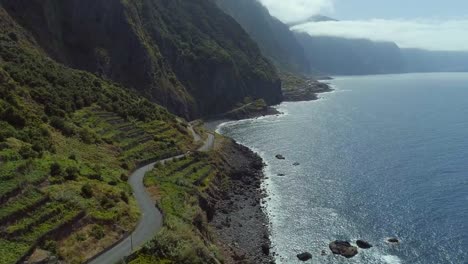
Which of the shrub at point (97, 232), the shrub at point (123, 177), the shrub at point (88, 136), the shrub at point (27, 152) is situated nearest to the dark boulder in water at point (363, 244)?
the shrub at point (123, 177)

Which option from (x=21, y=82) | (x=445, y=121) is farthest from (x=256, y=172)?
(x=445, y=121)

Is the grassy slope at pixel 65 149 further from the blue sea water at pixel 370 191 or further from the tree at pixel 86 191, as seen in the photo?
the blue sea water at pixel 370 191

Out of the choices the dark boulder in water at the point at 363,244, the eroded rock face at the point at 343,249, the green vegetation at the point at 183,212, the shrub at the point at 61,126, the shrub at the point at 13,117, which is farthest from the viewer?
the shrub at the point at 61,126

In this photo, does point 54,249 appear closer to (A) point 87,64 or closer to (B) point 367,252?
(B) point 367,252

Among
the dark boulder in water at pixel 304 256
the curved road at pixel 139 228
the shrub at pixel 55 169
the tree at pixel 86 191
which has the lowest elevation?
the dark boulder in water at pixel 304 256

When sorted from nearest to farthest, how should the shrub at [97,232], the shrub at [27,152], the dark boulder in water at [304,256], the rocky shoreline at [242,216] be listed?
Result: the shrub at [97,232] < the shrub at [27,152] < the dark boulder in water at [304,256] < the rocky shoreline at [242,216]

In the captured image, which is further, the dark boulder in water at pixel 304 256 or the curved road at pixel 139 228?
the dark boulder in water at pixel 304 256

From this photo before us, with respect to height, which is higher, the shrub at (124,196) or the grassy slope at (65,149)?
the grassy slope at (65,149)
